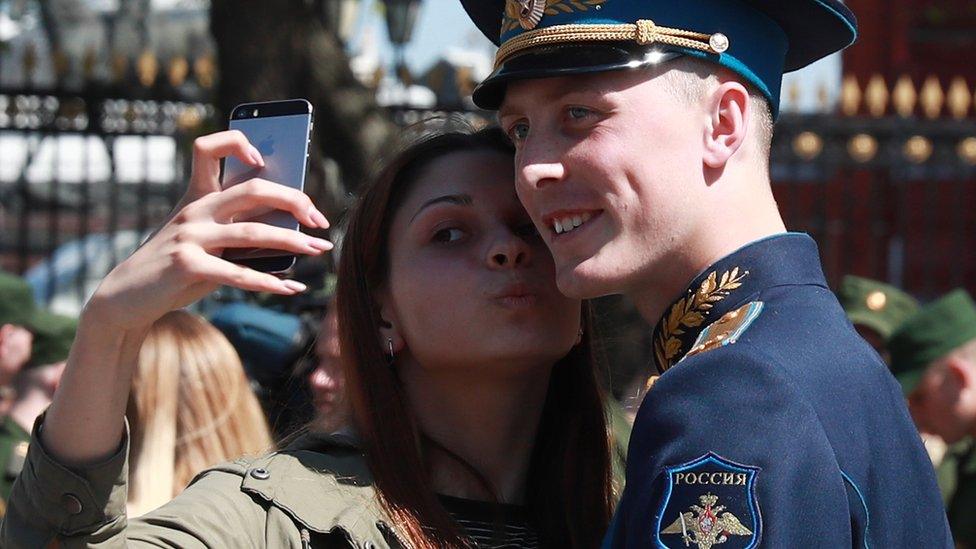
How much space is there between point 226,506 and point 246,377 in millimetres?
2164

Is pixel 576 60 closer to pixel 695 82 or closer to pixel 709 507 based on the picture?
pixel 695 82

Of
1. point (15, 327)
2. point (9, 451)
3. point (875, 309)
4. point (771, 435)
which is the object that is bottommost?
point (9, 451)

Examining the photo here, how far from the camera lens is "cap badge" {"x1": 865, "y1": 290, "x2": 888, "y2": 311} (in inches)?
243

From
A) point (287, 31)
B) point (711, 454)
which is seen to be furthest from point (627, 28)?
point (287, 31)

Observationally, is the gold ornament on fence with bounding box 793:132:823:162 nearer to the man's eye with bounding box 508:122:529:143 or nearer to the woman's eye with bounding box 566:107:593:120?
the man's eye with bounding box 508:122:529:143

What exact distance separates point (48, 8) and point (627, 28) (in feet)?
34.1

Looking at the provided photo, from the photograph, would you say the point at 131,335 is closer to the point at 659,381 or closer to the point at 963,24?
the point at 659,381

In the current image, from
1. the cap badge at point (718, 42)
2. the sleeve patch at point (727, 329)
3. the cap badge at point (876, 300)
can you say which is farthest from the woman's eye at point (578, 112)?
the cap badge at point (876, 300)

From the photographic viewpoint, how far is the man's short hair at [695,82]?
2.19m

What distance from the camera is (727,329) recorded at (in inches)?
81.9

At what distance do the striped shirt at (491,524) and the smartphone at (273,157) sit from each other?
26.4 inches

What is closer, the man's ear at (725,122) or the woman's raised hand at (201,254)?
the woman's raised hand at (201,254)

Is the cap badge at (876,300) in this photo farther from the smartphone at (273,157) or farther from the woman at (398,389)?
the smartphone at (273,157)

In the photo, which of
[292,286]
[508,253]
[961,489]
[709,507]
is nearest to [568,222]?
[508,253]
